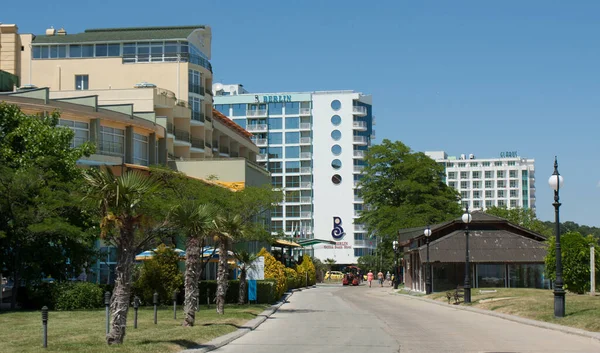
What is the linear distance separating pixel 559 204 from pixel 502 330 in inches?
192

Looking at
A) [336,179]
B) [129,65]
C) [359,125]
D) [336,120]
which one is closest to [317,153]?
[336,179]

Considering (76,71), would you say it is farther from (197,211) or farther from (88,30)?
(197,211)

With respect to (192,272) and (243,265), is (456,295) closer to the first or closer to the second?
(243,265)

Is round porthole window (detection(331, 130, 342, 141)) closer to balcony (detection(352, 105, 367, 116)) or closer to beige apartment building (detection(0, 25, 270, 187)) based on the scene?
balcony (detection(352, 105, 367, 116))

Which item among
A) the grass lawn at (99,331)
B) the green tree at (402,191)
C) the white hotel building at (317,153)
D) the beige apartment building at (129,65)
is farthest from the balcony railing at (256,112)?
the grass lawn at (99,331)

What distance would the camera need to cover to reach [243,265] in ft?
127

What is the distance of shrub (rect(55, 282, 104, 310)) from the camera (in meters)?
34.3

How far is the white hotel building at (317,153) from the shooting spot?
133m

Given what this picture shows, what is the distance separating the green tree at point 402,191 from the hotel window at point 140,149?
31.4 m

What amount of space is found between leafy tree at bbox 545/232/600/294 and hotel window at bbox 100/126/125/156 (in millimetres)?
28800

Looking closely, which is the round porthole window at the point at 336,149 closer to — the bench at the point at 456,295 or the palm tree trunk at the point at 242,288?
the bench at the point at 456,295

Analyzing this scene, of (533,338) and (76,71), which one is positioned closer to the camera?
(533,338)

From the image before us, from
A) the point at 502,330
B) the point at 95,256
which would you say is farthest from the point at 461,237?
the point at 502,330

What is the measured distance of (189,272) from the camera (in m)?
26.0
